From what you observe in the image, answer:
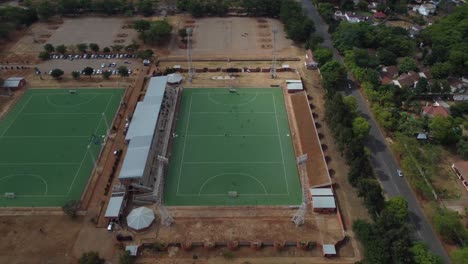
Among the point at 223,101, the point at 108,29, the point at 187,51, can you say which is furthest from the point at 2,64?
the point at 223,101

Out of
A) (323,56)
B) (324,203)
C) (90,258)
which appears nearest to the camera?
(90,258)

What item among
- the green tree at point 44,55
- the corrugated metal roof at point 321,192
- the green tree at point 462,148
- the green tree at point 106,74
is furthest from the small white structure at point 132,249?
the green tree at point 44,55

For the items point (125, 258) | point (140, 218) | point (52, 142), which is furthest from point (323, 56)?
point (125, 258)

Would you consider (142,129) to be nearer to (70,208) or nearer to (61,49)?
(70,208)

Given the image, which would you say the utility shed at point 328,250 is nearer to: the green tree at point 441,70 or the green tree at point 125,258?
the green tree at point 125,258

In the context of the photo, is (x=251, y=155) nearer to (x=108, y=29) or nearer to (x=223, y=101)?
(x=223, y=101)

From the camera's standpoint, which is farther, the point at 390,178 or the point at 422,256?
the point at 390,178
